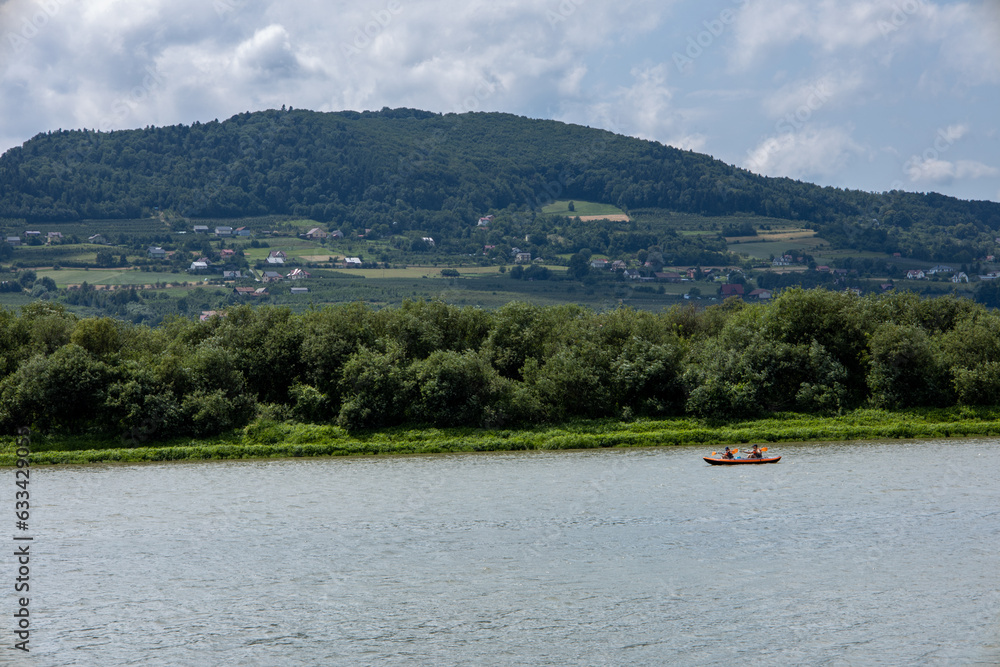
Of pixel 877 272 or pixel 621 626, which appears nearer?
pixel 621 626

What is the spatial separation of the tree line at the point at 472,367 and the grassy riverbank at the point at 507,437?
1.35 metres

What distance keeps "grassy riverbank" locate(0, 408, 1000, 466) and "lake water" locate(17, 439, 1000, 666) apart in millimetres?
4881

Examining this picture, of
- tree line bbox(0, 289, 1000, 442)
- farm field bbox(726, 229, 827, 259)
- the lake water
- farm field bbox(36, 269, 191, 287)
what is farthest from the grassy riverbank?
farm field bbox(726, 229, 827, 259)

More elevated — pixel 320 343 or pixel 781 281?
pixel 781 281

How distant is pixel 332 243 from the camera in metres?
196

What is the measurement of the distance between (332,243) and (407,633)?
177 m

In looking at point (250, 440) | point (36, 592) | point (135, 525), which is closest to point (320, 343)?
point (250, 440)

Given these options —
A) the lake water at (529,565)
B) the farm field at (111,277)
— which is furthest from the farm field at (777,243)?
the lake water at (529,565)

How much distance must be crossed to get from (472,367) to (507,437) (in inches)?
198

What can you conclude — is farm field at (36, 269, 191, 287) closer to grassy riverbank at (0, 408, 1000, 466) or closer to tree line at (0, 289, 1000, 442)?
tree line at (0, 289, 1000, 442)

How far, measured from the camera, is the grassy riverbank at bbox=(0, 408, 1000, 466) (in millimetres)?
49094

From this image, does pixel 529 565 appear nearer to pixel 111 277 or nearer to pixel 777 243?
pixel 111 277

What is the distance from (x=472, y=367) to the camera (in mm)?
52938

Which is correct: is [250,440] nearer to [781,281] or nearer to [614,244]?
[781,281]
